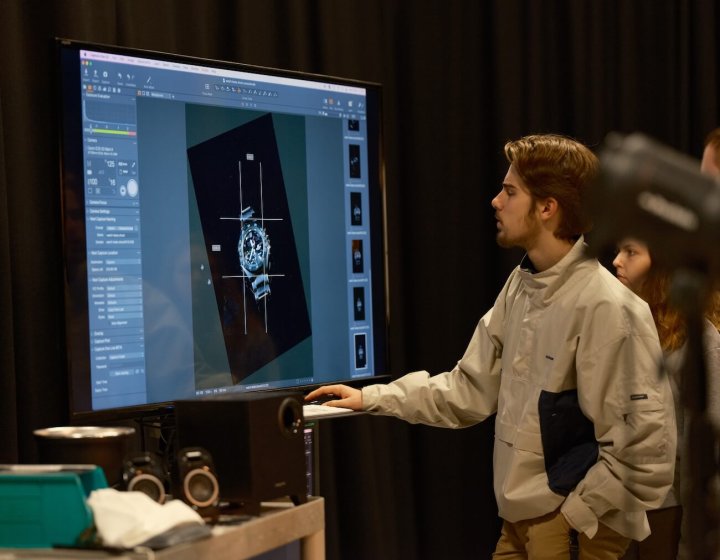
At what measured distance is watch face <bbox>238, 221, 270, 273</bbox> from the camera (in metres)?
2.37

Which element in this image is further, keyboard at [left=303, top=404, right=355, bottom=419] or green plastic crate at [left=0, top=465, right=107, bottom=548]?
keyboard at [left=303, top=404, right=355, bottom=419]

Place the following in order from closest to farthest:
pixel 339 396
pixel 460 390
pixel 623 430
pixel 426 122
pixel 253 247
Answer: pixel 623 430, pixel 253 247, pixel 339 396, pixel 460 390, pixel 426 122

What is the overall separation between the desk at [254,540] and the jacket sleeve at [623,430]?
27.7 inches

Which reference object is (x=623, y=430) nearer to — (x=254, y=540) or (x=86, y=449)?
(x=254, y=540)

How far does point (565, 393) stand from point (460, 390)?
0.39 meters

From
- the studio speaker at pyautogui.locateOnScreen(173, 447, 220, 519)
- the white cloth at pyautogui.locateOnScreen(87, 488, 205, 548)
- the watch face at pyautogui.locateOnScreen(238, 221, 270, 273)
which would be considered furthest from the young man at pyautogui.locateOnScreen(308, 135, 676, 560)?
the white cloth at pyautogui.locateOnScreen(87, 488, 205, 548)

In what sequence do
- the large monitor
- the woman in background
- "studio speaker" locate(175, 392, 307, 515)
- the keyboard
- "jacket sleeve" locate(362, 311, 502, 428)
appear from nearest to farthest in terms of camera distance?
1. "studio speaker" locate(175, 392, 307, 515)
2. the large monitor
3. the keyboard
4. "jacket sleeve" locate(362, 311, 502, 428)
5. the woman in background

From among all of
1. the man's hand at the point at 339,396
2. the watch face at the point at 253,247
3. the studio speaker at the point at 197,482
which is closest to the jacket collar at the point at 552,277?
the man's hand at the point at 339,396

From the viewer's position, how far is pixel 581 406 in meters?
2.33

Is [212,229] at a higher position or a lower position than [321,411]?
higher

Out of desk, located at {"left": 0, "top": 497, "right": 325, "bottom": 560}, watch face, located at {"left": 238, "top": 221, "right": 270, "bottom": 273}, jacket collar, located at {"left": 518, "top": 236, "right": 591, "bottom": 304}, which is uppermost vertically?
watch face, located at {"left": 238, "top": 221, "right": 270, "bottom": 273}

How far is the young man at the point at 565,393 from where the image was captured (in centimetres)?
227

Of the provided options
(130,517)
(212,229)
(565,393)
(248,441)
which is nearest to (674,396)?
(565,393)

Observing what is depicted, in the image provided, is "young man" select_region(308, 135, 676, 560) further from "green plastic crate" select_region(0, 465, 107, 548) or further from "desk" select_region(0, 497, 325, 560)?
"green plastic crate" select_region(0, 465, 107, 548)
